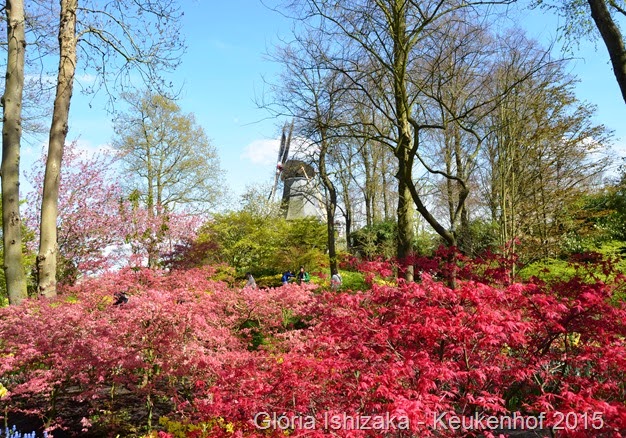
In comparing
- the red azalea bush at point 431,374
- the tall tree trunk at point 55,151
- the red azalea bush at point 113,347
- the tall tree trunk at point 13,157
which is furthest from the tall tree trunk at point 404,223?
the tall tree trunk at point 13,157

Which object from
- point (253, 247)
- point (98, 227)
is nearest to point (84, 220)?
point (98, 227)

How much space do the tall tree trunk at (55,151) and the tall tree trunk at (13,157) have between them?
330 millimetres

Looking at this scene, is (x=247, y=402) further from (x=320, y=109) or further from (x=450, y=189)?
(x=450, y=189)

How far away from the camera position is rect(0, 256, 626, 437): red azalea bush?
290 centimetres

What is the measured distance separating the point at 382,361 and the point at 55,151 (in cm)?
606

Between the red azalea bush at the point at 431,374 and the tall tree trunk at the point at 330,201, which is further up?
the tall tree trunk at the point at 330,201

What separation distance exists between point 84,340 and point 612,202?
18631 millimetres

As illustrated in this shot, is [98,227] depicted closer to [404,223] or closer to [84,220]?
[84,220]

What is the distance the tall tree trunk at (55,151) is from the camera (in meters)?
6.79

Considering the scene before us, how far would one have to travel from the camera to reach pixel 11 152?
23.1 ft

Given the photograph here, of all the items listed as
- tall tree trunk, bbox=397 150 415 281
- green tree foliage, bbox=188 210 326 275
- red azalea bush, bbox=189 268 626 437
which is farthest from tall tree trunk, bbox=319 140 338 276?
red azalea bush, bbox=189 268 626 437

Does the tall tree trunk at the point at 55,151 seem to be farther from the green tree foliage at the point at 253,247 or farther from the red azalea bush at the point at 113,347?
the green tree foliage at the point at 253,247

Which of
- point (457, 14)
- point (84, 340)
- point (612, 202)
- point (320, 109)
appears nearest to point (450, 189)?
point (612, 202)

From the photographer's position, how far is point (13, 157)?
7.05m
